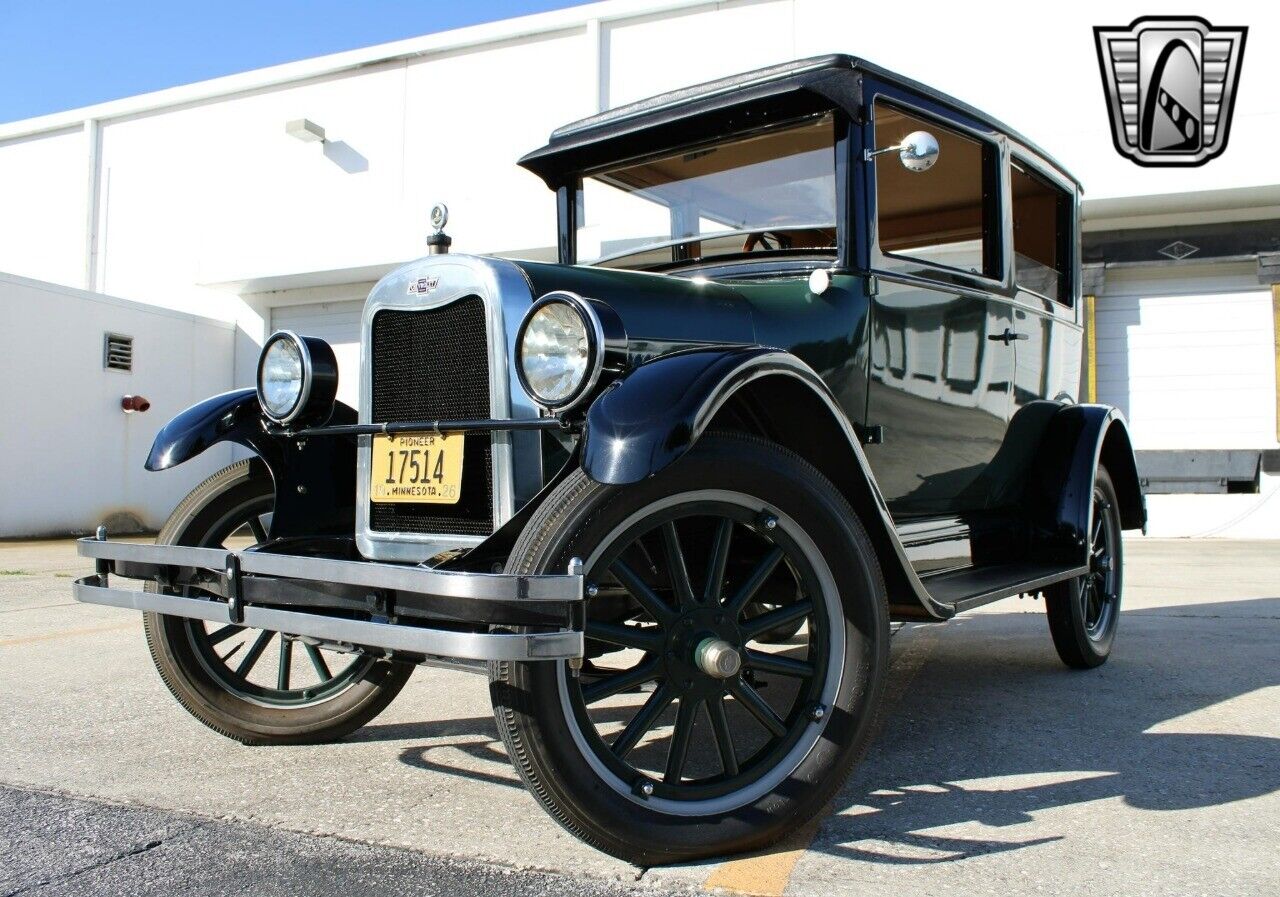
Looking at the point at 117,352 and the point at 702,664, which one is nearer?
the point at 702,664

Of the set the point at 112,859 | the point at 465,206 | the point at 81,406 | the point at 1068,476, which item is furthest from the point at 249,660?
the point at 465,206

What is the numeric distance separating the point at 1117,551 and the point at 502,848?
11.5 feet

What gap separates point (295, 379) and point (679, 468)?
138cm

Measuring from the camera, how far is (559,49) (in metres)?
13.1

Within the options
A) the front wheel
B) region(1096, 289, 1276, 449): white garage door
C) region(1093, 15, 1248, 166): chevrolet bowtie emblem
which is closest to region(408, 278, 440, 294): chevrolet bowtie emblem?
the front wheel

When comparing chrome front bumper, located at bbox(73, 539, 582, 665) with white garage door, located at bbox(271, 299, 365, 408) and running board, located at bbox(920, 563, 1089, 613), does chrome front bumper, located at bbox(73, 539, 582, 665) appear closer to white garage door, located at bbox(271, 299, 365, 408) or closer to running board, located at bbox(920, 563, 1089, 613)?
running board, located at bbox(920, 563, 1089, 613)

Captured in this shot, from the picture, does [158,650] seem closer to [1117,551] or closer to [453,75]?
[1117,551]

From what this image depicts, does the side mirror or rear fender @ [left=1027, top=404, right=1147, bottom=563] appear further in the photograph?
rear fender @ [left=1027, top=404, right=1147, bottom=563]

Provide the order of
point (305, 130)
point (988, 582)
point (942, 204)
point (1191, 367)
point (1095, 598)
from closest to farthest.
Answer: point (988, 582) < point (942, 204) < point (1095, 598) < point (1191, 367) < point (305, 130)

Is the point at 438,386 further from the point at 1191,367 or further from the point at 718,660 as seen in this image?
the point at 1191,367

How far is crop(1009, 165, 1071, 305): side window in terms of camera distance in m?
4.12

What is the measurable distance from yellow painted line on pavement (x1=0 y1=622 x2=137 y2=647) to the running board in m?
4.05

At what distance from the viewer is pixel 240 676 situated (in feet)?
10.5

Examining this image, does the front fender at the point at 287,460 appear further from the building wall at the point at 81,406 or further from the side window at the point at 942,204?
the building wall at the point at 81,406
